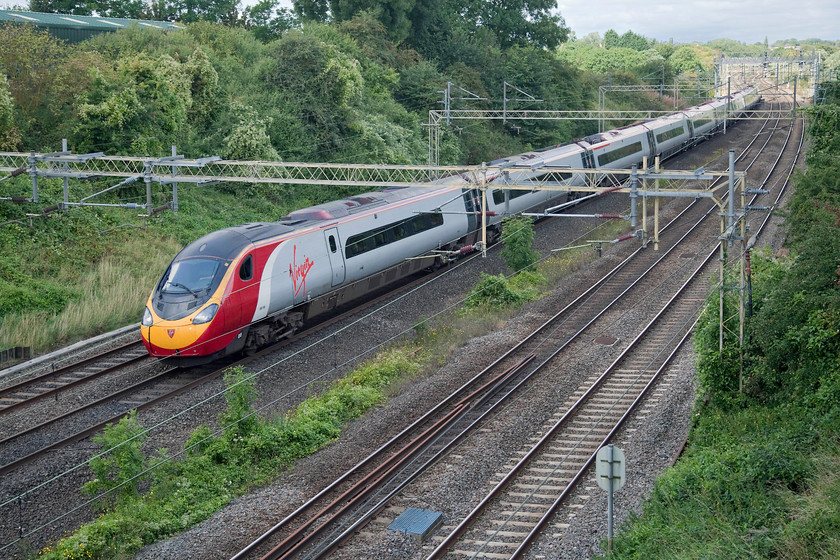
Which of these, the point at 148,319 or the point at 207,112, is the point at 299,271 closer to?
the point at 148,319

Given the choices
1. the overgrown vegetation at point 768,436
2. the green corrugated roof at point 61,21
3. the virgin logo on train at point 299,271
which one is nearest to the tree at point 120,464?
the virgin logo on train at point 299,271

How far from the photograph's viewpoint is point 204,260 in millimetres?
18750

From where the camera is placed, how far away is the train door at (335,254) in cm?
2189

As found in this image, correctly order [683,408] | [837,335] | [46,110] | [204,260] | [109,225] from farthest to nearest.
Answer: [46,110]
[109,225]
[204,260]
[683,408]
[837,335]

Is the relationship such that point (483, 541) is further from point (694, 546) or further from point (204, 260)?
point (204, 260)

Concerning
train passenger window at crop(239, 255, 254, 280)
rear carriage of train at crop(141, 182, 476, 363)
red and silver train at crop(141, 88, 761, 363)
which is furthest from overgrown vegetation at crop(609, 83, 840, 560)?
train passenger window at crop(239, 255, 254, 280)

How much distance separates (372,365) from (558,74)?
152 feet

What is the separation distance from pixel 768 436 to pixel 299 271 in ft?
38.1

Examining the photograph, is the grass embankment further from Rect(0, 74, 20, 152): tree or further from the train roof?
Rect(0, 74, 20, 152): tree

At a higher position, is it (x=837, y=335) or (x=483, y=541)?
(x=837, y=335)

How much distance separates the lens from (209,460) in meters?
14.6

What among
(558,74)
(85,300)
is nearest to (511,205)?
Answer: (85,300)

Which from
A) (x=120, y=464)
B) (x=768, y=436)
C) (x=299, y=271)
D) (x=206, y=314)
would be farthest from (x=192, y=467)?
(x=768, y=436)

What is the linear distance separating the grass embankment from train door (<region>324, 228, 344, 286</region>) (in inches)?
128
